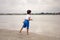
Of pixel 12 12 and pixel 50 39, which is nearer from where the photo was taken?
pixel 50 39

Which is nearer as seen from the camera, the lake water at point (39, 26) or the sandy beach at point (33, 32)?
the sandy beach at point (33, 32)

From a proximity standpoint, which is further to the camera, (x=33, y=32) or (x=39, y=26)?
(x=39, y=26)

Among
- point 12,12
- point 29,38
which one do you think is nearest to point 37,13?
point 12,12

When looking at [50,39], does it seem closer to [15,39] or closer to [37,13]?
[15,39]

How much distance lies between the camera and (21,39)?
6.41 m

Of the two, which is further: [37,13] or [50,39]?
[37,13]

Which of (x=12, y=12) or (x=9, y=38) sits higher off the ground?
(x=9, y=38)

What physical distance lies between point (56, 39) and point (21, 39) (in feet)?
3.73

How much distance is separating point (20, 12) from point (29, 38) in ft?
45.4

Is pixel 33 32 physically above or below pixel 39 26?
above

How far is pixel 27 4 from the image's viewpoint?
65.8 feet

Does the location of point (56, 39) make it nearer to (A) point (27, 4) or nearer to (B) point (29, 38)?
(B) point (29, 38)

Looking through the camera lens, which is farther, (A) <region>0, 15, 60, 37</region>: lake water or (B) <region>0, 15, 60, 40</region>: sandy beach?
(A) <region>0, 15, 60, 37</region>: lake water

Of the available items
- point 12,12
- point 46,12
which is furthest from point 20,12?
point 46,12
